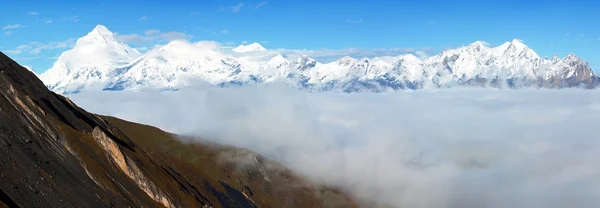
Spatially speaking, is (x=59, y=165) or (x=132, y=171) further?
(x=132, y=171)

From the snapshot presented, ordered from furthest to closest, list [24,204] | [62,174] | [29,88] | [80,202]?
[29,88], [62,174], [80,202], [24,204]

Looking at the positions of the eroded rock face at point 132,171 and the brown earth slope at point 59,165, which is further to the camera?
the eroded rock face at point 132,171

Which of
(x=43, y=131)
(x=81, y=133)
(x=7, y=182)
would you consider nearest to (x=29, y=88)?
(x=81, y=133)

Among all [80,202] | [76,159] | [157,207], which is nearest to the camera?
[80,202]

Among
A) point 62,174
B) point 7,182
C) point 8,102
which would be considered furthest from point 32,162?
point 8,102

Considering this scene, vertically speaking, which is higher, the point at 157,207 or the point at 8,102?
the point at 8,102

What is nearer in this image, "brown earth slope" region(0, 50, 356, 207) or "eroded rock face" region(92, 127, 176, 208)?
"brown earth slope" region(0, 50, 356, 207)

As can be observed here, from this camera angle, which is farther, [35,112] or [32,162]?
[35,112]

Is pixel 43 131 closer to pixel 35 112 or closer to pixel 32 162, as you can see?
pixel 35 112

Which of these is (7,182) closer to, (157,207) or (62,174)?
(62,174)

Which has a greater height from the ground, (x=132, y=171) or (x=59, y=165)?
(x=59, y=165)

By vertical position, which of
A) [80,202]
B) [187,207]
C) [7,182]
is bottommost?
[187,207]
